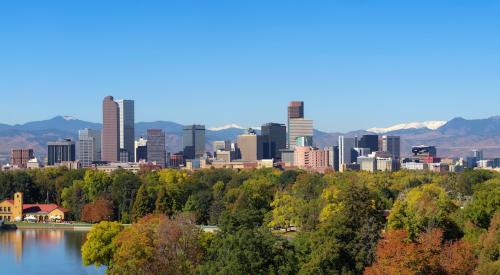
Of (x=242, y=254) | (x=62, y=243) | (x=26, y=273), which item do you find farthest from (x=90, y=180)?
(x=242, y=254)

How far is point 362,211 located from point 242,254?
7031 millimetres

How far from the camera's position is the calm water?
39688mm

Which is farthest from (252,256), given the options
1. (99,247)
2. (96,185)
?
(96,185)

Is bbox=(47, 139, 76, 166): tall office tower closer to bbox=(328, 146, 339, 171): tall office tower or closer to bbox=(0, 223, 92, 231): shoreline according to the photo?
bbox=(328, 146, 339, 171): tall office tower

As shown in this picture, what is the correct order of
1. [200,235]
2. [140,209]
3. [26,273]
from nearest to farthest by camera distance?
[200,235], [26,273], [140,209]

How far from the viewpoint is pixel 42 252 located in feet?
154

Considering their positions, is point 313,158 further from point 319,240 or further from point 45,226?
point 319,240

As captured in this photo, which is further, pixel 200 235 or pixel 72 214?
pixel 72 214

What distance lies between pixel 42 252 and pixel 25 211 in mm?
23395

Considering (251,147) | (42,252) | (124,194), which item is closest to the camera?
(42,252)

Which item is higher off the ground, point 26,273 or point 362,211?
point 362,211

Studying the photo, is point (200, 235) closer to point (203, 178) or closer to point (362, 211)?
point (362, 211)

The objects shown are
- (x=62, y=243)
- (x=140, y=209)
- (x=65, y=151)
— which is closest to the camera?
(x=62, y=243)

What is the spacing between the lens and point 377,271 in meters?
24.4
